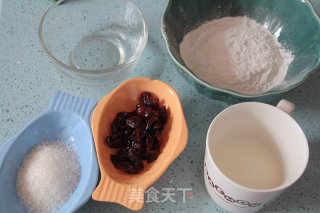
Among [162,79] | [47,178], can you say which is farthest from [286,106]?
[47,178]

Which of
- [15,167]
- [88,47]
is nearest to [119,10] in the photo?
[88,47]

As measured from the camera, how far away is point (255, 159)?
73 centimetres

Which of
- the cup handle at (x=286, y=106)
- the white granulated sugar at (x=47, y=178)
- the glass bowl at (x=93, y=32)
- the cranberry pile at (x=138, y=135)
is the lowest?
the white granulated sugar at (x=47, y=178)

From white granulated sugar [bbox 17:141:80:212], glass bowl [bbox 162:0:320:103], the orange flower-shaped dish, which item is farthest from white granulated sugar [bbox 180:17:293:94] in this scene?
white granulated sugar [bbox 17:141:80:212]

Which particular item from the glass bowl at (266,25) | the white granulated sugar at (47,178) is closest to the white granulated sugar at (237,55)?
the glass bowl at (266,25)

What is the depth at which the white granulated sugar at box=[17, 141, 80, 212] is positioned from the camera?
711mm

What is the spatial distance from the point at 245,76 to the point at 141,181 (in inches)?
15.1

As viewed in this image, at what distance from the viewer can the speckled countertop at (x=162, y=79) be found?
749 millimetres

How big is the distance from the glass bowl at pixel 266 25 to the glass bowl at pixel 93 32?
0.35 feet

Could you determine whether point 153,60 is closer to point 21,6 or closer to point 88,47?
point 88,47

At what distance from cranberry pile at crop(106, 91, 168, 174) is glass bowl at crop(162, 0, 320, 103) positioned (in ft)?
0.39

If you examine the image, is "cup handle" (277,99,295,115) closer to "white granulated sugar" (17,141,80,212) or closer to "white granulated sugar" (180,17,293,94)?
"white granulated sugar" (180,17,293,94)

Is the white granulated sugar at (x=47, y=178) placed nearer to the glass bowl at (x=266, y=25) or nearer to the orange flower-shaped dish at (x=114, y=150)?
the orange flower-shaped dish at (x=114, y=150)

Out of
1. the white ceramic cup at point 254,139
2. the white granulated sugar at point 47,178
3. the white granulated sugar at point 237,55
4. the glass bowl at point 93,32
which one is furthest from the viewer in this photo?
the glass bowl at point 93,32
